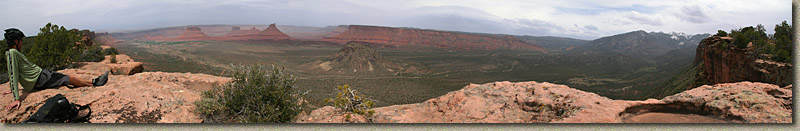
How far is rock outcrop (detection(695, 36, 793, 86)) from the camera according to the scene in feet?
14.4

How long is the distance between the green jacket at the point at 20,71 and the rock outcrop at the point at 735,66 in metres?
9.59

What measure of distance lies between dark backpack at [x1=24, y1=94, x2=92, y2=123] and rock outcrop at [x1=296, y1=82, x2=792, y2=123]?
2.55m

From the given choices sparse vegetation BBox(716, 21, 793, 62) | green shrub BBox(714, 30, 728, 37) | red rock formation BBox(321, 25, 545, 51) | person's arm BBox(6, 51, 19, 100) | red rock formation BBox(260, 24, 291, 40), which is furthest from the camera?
red rock formation BBox(321, 25, 545, 51)

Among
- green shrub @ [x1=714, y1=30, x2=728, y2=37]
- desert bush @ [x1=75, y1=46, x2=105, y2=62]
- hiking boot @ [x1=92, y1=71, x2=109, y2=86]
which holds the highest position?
green shrub @ [x1=714, y1=30, x2=728, y2=37]

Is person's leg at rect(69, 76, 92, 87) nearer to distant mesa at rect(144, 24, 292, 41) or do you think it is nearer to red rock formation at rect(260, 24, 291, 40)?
distant mesa at rect(144, 24, 292, 41)

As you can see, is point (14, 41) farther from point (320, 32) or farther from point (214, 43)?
point (320, 32)

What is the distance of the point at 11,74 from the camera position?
159 inches

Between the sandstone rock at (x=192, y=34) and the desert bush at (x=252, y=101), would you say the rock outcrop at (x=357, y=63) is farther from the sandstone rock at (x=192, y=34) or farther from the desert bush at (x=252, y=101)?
the desert bush at (x=252, y=101)

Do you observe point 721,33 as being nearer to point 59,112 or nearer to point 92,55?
point 59,112

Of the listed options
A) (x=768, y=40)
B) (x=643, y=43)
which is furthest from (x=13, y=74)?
(x=643, y=43)

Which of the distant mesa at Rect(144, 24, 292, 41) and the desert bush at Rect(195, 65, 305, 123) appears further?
the distant mesa at Rect(144, 24, 292, 41)

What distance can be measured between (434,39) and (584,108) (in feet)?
24.2

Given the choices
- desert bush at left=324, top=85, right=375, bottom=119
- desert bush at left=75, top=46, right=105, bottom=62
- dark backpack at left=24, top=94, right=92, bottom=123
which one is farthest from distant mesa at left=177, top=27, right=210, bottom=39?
desert bush at left=324, top=85, right=375, bottom=119

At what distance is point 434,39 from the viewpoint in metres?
10.8
